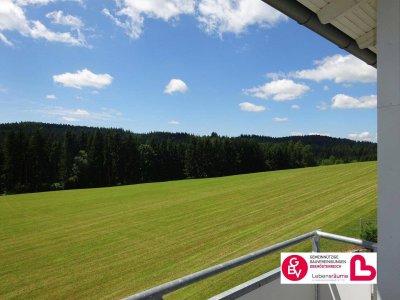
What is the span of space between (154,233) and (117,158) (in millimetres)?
46995

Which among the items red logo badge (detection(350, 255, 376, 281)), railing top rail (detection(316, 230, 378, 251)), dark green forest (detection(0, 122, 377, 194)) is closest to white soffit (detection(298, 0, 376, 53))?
railing top rail (detection(316, 230, 378, 251))

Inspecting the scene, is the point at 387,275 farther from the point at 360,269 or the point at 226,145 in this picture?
the point at 226,145

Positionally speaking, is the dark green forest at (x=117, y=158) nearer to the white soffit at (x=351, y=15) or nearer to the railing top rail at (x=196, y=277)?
the white soffit at (x=351, y=15)

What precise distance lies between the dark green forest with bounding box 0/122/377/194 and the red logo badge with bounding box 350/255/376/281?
59305 millimetres

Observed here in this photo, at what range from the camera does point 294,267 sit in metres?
3.12

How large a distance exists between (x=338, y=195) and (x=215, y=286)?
22.3 metres

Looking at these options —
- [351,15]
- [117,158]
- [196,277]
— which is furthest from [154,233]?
[117,158]

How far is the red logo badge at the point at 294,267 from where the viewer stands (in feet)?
9.89

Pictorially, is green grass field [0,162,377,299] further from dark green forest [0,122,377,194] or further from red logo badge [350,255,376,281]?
dark green forest [0,122,377,194]

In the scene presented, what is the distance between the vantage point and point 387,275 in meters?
2.54

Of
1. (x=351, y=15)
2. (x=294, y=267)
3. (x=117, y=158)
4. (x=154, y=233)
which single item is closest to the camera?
(x=294, y=267)

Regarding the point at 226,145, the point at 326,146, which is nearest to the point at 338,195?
the point at 226,145

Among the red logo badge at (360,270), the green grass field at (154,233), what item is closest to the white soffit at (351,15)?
the red logo badge at (360,270)

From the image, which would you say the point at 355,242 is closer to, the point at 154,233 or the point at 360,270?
the point at 360,270
